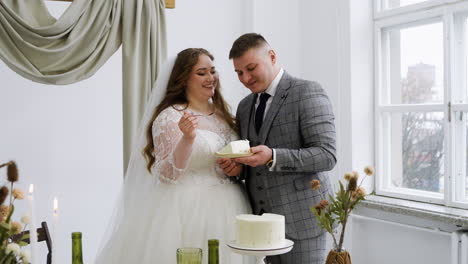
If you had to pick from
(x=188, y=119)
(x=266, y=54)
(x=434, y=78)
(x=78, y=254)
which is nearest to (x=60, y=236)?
(x=188, y=119)

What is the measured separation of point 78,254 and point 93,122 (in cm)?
238

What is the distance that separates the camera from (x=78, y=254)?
1.40 meters

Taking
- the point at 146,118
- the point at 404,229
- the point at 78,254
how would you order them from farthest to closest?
the point at 404,229
the point at 146,118
the point at 78,254

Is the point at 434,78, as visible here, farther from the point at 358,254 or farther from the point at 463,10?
the point at 358,254

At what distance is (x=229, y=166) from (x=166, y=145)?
32 cm

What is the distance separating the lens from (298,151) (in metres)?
2.19

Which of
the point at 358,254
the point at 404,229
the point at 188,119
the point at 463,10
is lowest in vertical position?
the point at 358,254

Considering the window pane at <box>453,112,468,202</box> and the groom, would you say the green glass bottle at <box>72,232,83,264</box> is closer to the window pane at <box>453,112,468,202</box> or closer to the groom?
the groom

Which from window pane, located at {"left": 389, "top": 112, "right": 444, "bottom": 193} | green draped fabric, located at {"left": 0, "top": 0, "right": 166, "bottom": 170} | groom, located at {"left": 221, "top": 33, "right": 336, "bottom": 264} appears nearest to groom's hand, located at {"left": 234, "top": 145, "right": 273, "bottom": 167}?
groom, located at {"left": 221, "top": 33, "right": 336, "bottom": 264}

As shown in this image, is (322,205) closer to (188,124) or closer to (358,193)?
(358,193)

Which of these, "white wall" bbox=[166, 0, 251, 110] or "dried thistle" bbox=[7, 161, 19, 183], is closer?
"dried thistle" bbox=[7, 161, 19, 183]

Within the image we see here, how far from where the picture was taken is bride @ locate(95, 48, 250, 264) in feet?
7.80

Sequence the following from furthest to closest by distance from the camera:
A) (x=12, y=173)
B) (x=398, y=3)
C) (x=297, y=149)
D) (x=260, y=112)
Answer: (x=398, y=3)
(x=260, y=112)
(x=297, y=149)
(x=12, y=173)

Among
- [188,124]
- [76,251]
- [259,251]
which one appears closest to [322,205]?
[259,251]
